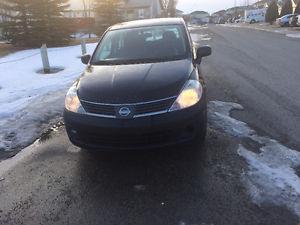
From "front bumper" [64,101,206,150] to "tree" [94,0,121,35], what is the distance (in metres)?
29.3

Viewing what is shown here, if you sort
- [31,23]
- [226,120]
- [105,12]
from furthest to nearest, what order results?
[105,12] → [31,23] → [226,120]

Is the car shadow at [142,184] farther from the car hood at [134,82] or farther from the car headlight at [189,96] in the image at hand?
the car hood at [134,82]

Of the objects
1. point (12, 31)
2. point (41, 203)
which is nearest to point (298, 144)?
point (41, 203)

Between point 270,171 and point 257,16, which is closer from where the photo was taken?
point 270,171

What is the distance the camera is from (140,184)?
4449 millimetres

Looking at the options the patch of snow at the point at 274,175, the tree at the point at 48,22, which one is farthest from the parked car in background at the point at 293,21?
the patch of snow at the point at 274,175

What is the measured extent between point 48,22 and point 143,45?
54.2ft

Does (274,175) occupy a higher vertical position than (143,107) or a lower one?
lower

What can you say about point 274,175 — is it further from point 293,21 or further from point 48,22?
point 293,21

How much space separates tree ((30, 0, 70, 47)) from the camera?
2128 centimetres

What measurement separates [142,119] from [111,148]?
526mm

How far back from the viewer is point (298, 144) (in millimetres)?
5270

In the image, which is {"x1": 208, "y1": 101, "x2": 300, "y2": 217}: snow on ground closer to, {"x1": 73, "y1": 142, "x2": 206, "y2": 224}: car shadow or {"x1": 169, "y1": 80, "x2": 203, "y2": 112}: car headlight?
{"x1": 73, "y1": 142, "x2": 206, "y2": 224}: car shadow

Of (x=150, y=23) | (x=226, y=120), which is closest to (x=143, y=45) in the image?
(x=150, y=23)
